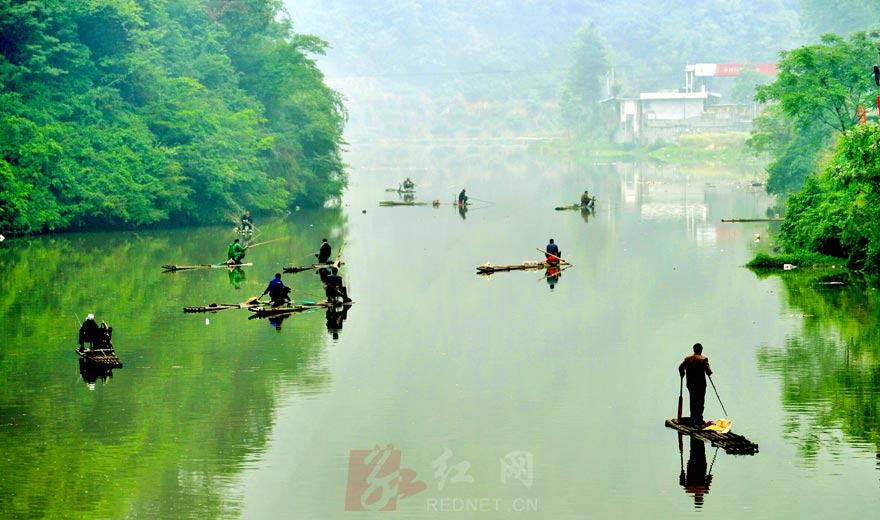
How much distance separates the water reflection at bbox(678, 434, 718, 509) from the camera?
73.2ft

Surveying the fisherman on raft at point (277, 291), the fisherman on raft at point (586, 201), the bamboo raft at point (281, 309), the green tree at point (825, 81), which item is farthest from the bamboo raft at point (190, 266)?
the fisherman on raft at point (586, 201)

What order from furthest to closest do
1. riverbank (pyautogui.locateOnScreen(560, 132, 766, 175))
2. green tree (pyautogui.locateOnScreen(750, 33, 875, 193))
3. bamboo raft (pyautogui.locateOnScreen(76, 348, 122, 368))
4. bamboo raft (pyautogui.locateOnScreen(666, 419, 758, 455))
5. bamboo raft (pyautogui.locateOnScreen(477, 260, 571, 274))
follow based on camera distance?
1. riverbank (pyautogui.locateOnScreen(560, 132, 766, 175))
2. green tree (pyautogui.locateOnScreen(750, 33, 875, 193))
3. bamboo raft (pyautogui.locateOnScreen(477, 260, 571, 274))
4. bamboo raft (pyautogui.locateOnScreen(76, 348, 122, 368))
5. bamboo raft (pyautogui.locateOnScreen(666, 419, 758, 455))

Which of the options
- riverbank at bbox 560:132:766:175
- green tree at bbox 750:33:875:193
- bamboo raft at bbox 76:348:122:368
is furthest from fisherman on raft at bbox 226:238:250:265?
riverbank at bbox 560:132:766:175

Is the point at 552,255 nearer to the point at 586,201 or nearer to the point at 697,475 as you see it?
the point at 697,475

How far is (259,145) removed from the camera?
81.9m

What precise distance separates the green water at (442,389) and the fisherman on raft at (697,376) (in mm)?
883

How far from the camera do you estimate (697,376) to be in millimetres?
25031

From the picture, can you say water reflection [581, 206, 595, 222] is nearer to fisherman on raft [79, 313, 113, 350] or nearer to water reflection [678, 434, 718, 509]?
fisherman on raft [79, 313, 113, 350]

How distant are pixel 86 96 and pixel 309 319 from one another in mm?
35663

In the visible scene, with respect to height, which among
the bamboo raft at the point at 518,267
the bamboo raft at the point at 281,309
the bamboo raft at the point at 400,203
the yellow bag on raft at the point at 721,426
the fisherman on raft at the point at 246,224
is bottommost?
the yellow bag on raft at the point at 721,426

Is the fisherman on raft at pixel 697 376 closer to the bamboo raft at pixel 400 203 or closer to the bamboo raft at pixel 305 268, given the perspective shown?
the bamboo raft at pixel 305 268

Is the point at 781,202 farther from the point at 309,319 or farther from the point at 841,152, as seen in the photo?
the point at 309,319

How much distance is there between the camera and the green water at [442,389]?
22.6 m

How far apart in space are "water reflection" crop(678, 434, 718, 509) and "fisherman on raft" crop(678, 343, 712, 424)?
0.76 meters
